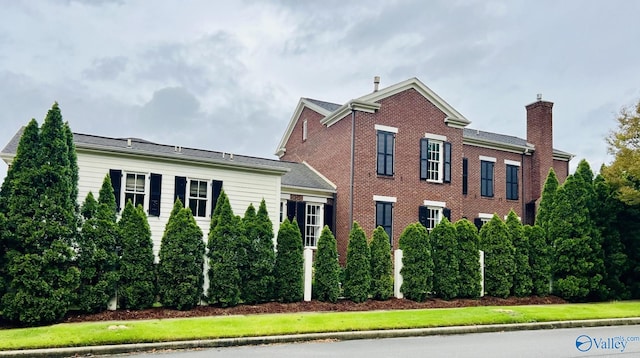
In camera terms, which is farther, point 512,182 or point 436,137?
point 512,182

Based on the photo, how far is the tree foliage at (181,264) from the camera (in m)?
15.1

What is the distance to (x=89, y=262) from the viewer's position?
1412 cm

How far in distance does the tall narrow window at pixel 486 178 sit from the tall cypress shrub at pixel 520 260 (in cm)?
945

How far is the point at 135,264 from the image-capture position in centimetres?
1488

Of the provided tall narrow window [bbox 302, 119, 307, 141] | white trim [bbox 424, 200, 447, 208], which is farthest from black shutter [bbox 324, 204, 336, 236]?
tall narrow window [bbox 302, 119, 307, 141]

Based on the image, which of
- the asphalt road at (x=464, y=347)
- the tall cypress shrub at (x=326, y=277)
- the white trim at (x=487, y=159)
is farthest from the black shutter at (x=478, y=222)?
the asphalt road at (x=464, y=347)

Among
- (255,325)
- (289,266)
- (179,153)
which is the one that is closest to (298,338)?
(255,325)

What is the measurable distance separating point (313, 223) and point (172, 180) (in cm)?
670

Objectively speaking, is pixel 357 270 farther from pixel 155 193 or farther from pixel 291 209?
pixel 155 193

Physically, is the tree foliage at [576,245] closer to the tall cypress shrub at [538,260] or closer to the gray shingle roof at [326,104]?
the tall cypress shrub at [538,260]

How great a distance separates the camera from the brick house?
966 inches

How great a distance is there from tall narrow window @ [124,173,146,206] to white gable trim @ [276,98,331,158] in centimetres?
1002

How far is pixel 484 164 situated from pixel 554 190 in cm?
880

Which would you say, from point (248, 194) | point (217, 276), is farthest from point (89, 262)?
point (248, 194)
